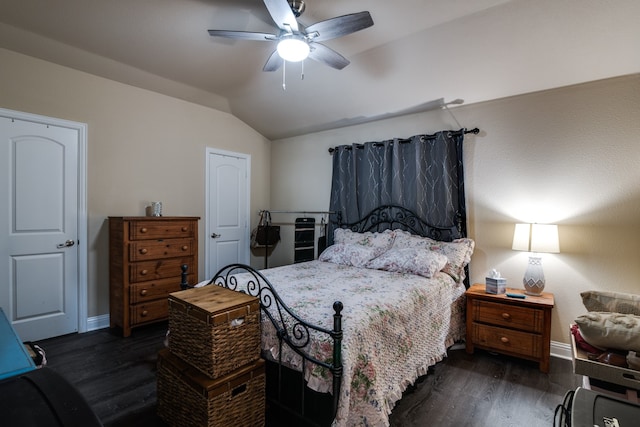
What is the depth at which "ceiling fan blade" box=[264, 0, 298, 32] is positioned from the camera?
1860 mm

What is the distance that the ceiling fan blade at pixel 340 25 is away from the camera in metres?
1.96

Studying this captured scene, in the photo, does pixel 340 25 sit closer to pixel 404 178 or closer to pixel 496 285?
pixel 404 178

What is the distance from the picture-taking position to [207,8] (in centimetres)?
254

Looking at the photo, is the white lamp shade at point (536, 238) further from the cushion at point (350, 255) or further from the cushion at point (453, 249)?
the cushion at point (350, 255)

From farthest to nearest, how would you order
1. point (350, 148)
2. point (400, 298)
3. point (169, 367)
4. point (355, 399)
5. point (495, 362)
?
point (350, 148), point (495, 362), point (400, 298), point (169, 367), point (355, 399)

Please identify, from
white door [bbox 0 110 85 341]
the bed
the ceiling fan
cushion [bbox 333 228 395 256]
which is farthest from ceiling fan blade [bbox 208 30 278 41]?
cushion [bbox 333 228 395 256]

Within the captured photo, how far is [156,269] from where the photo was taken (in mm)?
3385

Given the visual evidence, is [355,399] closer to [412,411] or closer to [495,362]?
[412,411]

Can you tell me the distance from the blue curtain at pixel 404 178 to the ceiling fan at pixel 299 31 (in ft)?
5.19

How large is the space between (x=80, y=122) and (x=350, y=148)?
3059 millimetres

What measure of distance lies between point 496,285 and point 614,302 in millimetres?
1256

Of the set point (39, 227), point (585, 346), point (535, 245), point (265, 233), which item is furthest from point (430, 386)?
point (39, 227)

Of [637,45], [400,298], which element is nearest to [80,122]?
[400,298]

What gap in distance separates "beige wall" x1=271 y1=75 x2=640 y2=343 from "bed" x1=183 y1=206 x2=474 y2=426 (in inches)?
18.6
